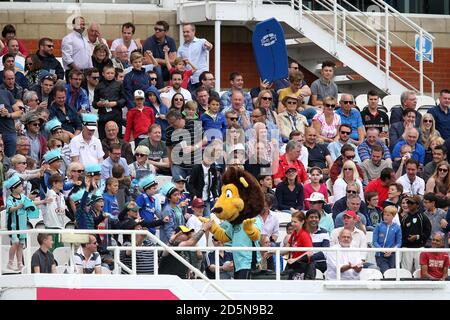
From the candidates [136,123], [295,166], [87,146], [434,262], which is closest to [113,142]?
[87,146]

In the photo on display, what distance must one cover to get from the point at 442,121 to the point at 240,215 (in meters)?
7.13

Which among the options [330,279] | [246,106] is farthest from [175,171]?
[330,279]

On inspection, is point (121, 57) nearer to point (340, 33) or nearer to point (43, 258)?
point (340, 33)

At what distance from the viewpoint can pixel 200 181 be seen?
85.1 ft

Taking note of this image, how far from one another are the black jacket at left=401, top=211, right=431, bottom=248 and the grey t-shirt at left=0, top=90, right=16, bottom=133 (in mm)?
5361

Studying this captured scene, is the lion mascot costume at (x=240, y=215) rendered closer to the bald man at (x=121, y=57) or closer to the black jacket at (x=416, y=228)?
the black jacket at (x=416, y=228)

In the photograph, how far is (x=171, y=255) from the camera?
2238 centimetres

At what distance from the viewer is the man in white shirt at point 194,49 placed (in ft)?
97.9

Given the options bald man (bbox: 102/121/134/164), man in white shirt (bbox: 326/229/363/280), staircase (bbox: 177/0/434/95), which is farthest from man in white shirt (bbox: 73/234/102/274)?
staircase (bbox: 177/0/434/95)

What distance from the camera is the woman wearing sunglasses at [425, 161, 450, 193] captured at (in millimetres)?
26828

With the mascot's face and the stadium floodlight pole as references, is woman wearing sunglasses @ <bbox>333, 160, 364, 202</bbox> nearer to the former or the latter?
the mascot's face

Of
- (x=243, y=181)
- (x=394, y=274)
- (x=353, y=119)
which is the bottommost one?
(x=394, y=274)

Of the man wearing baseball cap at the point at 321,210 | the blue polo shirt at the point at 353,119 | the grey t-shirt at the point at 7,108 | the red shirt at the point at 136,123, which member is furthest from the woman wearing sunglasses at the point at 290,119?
the grey t-shirt at the point at 7,108

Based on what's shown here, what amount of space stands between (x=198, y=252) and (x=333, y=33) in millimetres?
10750
